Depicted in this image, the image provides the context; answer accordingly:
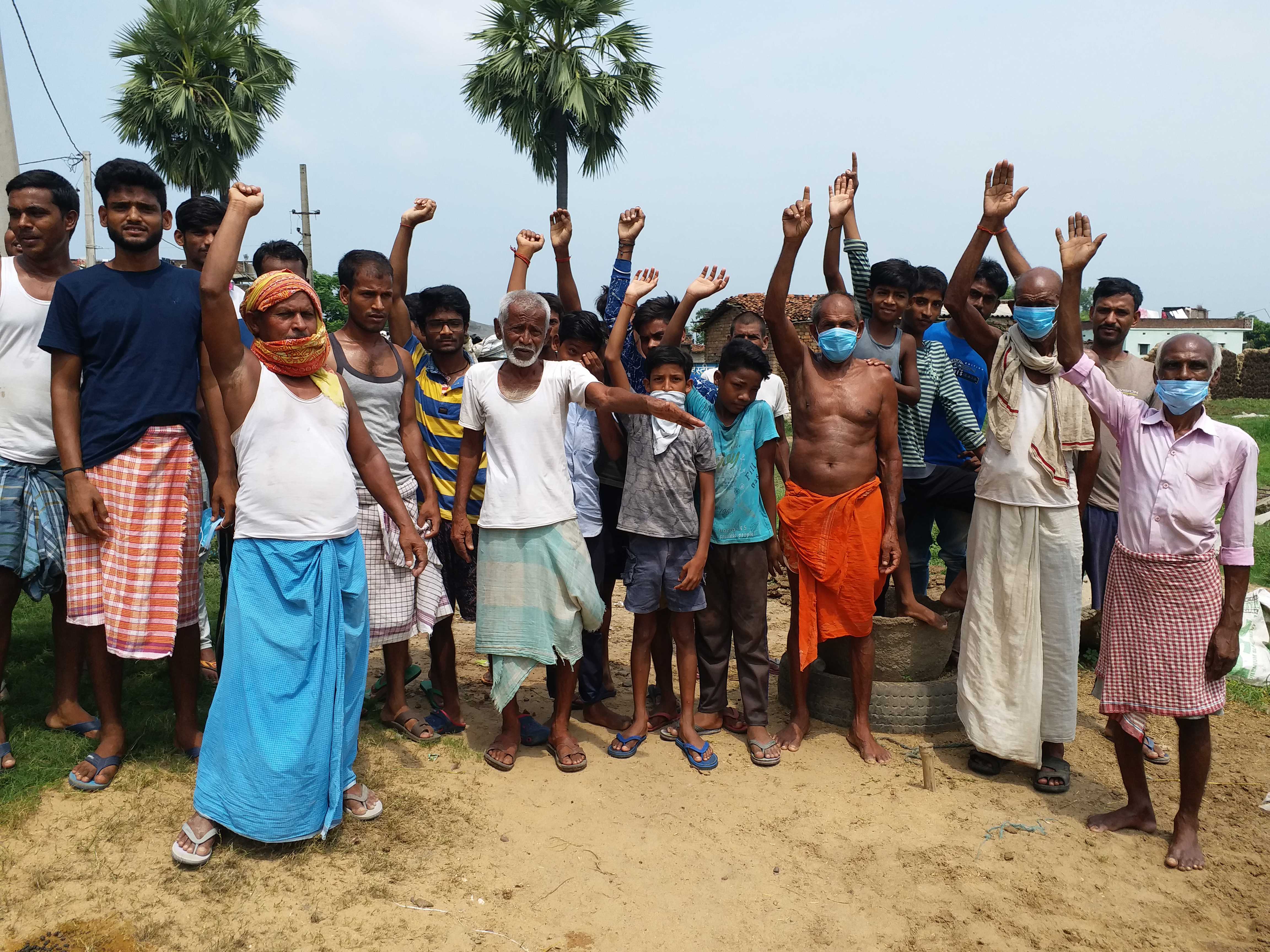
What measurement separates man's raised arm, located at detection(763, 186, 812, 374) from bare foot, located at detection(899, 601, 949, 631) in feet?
4.80

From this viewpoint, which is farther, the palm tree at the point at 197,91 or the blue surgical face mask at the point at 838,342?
the palm tree at the point at 197,91

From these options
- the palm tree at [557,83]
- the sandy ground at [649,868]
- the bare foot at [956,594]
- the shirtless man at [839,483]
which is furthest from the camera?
the palm tree at [557,83]

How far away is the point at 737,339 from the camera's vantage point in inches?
179

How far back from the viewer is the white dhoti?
4195mm

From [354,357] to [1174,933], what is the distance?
3909 mm

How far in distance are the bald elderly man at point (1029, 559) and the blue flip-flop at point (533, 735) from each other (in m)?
2.04

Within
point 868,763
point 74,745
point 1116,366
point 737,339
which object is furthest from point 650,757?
point 1116,366

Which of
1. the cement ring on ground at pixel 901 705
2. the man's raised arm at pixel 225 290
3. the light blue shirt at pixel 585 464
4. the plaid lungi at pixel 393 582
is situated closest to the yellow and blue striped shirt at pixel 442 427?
the plaid lungi at pixel 393 582

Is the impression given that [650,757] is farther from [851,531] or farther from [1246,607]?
[1246,607]

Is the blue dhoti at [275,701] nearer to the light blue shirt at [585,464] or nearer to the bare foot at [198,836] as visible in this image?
the bare foot at [198,836]

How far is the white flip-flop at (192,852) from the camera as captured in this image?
3.15 metres

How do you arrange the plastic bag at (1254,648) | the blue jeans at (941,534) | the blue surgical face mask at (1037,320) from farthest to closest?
the plastic bag at (1254,648), the blue jeans at (941,534), the blue surgical face mask at (1037,320)

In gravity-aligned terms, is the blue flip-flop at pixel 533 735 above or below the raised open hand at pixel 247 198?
below

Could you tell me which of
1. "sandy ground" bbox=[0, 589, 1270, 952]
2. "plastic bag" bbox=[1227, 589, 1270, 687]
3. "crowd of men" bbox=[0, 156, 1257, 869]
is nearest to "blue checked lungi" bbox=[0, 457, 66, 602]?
"crowd of men" bbox=[0, 156, 1257, 869]
